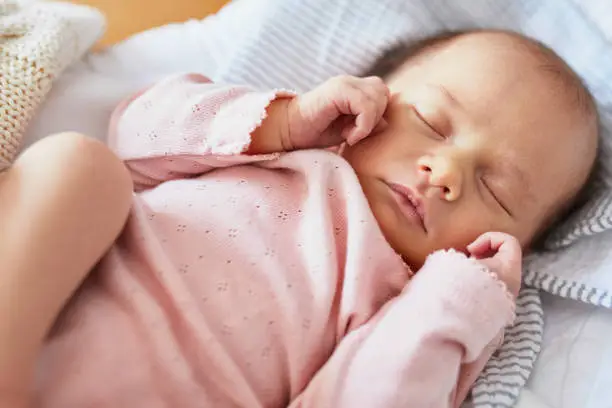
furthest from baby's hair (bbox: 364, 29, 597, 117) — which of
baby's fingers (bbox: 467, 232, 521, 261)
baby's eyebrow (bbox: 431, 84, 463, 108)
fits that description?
baby's fingers (bbox: 467, 232, 521, 261)

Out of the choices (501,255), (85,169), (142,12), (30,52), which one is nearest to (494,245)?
(501,255)

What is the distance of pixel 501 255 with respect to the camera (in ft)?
2.99

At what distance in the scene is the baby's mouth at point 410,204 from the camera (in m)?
0.93

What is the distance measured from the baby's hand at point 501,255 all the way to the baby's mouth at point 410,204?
0.07 m

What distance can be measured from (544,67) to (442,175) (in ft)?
0.77

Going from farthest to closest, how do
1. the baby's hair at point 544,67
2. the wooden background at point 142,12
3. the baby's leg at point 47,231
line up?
the wooden background at point 142,12 < the baby's hair at point 544,67 < the baby's leg at point 47,231

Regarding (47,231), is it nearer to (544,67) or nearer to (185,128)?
(185,128)

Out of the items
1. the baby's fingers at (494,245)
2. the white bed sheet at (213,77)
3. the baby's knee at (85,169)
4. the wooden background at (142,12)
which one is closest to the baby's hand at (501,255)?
the baby's fingers at (494,245)

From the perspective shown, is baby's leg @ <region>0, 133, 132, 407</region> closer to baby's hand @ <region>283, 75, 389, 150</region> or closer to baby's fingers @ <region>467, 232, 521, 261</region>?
baby's hand @ <region>283, 75, 389, 150</region>

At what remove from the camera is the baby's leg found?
2.33 feet

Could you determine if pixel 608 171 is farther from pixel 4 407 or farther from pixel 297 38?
pixel 4 407

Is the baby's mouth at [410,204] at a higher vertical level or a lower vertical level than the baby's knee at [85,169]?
lower

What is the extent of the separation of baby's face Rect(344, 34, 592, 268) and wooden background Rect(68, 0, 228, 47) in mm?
552

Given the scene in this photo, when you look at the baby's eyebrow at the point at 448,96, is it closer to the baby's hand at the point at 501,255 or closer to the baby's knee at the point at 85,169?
the baby's hand at the point at 501,255
